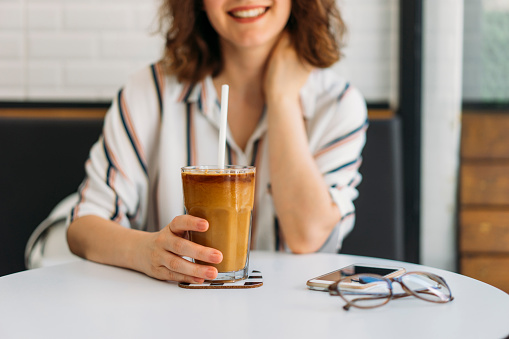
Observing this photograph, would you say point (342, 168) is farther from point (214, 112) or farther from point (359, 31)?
point (359, 31)

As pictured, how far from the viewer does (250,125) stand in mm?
1575

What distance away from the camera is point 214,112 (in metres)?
1.55

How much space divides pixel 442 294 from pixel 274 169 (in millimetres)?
647

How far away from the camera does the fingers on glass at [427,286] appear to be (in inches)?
32.2

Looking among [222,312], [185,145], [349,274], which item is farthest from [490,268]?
[222,312]

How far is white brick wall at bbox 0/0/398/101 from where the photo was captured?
Answer: 2201mm

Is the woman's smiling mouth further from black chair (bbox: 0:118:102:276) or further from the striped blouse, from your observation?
black chair (bbox: 0:118:102:276)

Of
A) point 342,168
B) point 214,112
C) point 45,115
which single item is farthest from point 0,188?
point 342,168

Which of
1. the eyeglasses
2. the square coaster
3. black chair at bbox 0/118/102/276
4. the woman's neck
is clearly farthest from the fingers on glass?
black chair at bbox 0/118/102/276

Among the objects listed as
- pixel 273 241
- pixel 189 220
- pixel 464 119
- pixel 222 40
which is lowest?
pixel 273 241

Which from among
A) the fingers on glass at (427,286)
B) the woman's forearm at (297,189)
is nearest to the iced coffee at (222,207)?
the fingers on glass at (427,286)

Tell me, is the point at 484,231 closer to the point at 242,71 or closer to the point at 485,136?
the point at 485,136

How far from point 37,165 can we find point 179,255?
1.22 meters

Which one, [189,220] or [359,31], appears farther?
[359,31]
